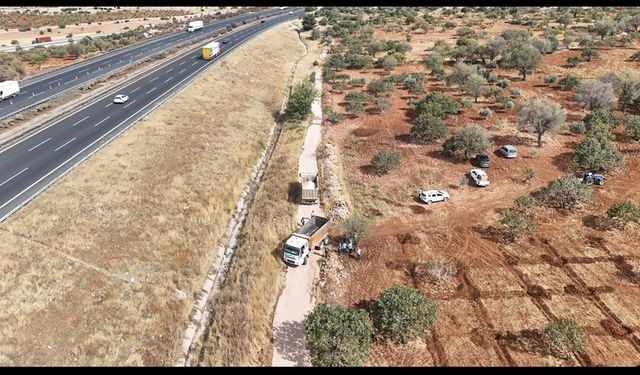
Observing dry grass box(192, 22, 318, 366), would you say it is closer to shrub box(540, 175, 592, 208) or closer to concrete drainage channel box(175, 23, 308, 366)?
concrete drainage channel box(175, 23, 308, 366)

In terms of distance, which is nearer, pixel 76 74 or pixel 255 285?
pixel 255 285

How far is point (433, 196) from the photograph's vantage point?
39.6 meters

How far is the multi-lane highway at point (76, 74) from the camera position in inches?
2312

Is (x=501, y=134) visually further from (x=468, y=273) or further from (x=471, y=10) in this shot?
(x=471, y=10)

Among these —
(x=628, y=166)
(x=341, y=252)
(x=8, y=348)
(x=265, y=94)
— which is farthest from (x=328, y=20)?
(x=8, y=348)

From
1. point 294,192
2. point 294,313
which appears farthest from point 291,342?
point 294,192

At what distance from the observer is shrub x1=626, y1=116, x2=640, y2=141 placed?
4981cm

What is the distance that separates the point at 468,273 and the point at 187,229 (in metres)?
23.4

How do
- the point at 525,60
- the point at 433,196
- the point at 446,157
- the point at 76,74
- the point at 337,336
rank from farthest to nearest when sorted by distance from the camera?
the point at 76,74 → the point at 525,60 → the point at 446,157 → the point at 433,196 → the point at 337,336

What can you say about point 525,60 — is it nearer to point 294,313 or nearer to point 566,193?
point 566,193

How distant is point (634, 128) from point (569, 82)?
19298 millimetres

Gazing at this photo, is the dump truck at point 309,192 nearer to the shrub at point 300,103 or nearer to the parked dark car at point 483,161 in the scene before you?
the parked dark car at point 483,161

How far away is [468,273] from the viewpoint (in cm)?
3059

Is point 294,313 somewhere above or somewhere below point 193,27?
below
